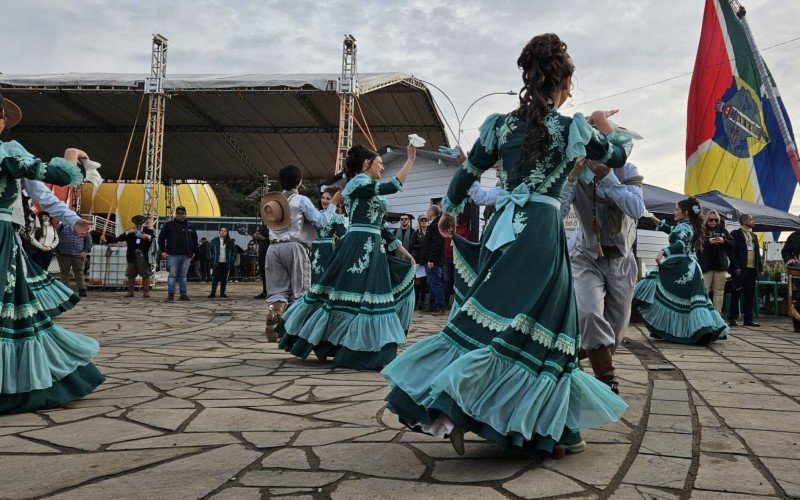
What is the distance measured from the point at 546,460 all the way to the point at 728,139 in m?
18.1

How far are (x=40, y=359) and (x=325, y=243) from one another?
3.86 m

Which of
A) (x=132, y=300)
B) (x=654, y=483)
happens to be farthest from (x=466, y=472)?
(x=132, y=300)

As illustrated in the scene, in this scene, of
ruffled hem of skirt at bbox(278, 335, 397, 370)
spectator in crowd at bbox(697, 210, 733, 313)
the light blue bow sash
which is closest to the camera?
the light blue bow sash

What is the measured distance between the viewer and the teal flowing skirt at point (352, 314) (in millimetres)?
5383

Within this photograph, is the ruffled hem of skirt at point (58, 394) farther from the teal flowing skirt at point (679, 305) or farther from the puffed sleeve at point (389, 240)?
the teal flowing skirt at point (679, 305)

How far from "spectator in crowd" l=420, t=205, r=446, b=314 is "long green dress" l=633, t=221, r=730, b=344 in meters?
4.01

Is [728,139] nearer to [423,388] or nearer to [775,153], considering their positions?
[775,153]

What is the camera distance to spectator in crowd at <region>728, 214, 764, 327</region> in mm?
10961

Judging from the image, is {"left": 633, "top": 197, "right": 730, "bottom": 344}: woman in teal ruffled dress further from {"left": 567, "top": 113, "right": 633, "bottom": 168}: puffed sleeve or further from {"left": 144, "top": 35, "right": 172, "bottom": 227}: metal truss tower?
{"left": 144, "top": 35, "right": 172, "bottom": 227}: metal truss tower

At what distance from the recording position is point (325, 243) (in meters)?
7.35

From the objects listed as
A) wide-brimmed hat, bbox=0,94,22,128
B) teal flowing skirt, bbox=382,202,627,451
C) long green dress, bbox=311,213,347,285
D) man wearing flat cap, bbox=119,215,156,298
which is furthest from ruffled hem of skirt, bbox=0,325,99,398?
man wearing flat cap, bbox=119,215,156,298

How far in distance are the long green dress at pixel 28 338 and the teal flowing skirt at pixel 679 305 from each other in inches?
259

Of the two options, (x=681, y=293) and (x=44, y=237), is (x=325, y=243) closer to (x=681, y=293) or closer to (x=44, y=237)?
(x=681, y=293)

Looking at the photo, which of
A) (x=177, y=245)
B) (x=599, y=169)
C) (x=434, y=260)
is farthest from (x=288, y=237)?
(x=177, y=245)
